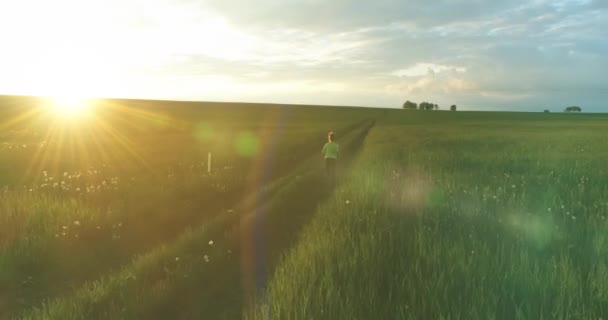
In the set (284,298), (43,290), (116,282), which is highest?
(284,298)

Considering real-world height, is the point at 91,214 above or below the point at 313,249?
below

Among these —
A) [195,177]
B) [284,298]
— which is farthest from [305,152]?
[284,298]

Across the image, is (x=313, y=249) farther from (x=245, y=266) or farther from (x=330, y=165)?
(x=330, y=165)

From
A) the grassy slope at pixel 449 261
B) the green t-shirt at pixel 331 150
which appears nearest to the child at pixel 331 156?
the green t-shirt at pixel 331 150

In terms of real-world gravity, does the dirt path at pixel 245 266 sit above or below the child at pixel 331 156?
below

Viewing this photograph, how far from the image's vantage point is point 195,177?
15.5 m

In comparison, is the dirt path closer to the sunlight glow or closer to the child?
the child

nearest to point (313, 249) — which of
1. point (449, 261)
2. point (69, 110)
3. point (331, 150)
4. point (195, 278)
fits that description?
point (449, 261)

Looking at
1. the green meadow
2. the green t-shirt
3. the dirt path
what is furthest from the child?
the dirt path

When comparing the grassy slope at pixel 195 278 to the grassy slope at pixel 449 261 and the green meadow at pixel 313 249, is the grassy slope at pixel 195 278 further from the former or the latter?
the grassy slope at pixel 449 261

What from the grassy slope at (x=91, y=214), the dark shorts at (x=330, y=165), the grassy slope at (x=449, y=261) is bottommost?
the grassy slope at (x=91, y=214)

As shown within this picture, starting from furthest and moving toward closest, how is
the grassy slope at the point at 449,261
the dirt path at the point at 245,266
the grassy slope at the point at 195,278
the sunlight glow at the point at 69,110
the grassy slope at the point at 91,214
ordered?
the sunlight glow at the point at 69,110 → the grassy slope at the point at 91,214 → the dirt path at the point at 245,266 → the grassy slope at the point at 195,278 → the grassy slope at the point at 449,261

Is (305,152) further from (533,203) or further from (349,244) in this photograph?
(349,244)

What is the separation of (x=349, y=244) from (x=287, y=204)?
6.42 metres
